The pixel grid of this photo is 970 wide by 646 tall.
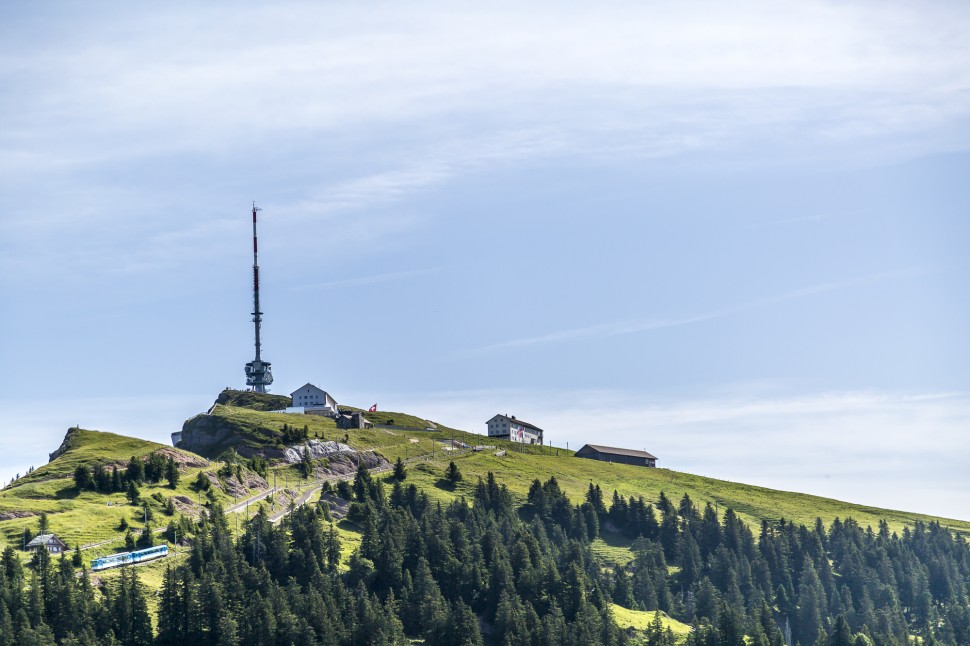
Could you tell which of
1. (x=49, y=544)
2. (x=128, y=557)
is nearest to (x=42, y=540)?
(x=49, y=544)

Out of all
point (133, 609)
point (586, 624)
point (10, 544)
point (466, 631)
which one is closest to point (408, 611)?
point (466, 631)

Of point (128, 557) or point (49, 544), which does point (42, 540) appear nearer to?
point (49, 544)

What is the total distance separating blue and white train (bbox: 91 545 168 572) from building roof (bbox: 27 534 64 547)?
8.81m

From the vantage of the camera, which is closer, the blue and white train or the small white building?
the blue and white train

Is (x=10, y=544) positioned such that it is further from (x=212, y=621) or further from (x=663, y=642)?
(x=663, y=642)

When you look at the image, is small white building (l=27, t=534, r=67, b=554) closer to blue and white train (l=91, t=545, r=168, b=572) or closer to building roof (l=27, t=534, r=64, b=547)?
building roof (l=27, t=534, r=64, b=547)

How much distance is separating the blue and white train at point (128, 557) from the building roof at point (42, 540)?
28.9ft

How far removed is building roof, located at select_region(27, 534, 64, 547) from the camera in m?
194

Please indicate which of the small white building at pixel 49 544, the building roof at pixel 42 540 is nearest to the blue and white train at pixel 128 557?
the small white building at pixel 49 544

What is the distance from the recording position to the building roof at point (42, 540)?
636 ft

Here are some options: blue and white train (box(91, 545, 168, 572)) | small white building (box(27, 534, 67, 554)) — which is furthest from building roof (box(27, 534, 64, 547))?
blue and white train (box(91, 545, 168, 572))

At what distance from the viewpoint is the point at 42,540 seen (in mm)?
195125

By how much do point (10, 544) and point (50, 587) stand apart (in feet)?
83.4

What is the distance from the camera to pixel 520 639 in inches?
7451
